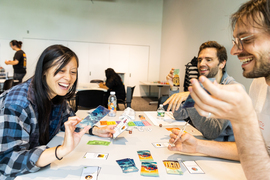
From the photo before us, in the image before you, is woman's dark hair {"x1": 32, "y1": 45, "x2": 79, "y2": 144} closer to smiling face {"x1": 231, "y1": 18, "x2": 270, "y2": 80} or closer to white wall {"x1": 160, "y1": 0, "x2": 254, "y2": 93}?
smiling face {"x1": 231, "y1": 18, "x2": 270, "y2": 80}

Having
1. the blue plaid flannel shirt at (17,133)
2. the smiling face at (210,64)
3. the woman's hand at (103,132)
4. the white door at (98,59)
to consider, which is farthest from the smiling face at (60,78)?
the white door at (98,59)

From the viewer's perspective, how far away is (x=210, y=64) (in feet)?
7.11

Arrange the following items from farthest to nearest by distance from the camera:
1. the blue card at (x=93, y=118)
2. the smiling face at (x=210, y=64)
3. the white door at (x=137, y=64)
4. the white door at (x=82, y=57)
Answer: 1. the white door at (x=137, y=64)
2. the white door at (x=82, y=57)
3. the smiling face at (x=210, y=64)
4. the blue card at (x=93, y=118)

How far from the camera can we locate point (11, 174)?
0.82 meters

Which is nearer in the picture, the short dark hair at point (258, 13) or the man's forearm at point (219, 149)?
the short dark hair at point (258, 13)

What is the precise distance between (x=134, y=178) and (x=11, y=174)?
24.9 inches

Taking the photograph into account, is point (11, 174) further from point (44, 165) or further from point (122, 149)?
point (122, 149)

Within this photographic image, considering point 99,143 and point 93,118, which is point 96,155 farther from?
point 93,118

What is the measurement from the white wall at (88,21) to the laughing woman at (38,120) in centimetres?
606

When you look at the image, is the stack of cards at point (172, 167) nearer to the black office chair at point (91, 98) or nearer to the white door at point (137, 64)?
the black office chair at point (91, 98)

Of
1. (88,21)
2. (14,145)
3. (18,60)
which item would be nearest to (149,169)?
(14,145)

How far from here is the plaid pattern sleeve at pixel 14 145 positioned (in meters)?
0.81

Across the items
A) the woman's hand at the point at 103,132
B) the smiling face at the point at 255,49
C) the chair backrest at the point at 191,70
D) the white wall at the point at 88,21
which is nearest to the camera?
the smiling face at the point at 255,49

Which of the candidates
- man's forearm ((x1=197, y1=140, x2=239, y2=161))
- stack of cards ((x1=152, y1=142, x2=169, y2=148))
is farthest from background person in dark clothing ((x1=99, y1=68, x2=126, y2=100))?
man's forearm ((x1=197, y1=140, x2=239, y2=161))
